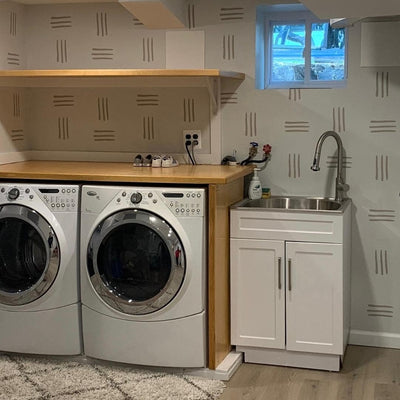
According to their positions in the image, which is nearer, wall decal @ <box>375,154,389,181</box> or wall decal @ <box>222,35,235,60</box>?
wall decal @ <box>375,154,389,181</box>

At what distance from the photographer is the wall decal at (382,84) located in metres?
3.90

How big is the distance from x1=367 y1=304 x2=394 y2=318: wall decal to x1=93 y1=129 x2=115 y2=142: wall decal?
5.88 ft

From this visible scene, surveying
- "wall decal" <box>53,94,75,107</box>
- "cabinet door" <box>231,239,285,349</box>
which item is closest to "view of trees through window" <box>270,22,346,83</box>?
"cabinet door" <box>231,239,285,349</box>

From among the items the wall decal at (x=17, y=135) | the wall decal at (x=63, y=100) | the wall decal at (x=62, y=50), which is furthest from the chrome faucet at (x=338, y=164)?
the wall decal at (x=17, y=135)

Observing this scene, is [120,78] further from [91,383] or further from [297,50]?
[91,383]

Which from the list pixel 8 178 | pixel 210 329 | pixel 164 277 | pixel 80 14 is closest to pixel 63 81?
pixel 80 14

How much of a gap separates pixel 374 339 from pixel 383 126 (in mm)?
1188

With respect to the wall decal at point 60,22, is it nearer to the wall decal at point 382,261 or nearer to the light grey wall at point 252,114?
the light grey wall at point 252,114

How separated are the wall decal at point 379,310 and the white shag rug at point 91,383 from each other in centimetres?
106

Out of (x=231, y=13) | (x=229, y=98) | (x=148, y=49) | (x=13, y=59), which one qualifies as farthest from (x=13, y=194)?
(x=231, y=13)

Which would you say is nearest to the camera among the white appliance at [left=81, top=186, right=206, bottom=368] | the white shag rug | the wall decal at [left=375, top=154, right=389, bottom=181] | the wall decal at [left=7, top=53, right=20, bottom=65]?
the white shag rug

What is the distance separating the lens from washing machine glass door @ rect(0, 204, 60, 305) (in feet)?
12.0

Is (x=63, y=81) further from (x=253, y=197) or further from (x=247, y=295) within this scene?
(x=247, y=295)

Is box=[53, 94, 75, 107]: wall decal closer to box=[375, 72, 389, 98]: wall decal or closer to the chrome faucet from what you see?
the chrome faucet
